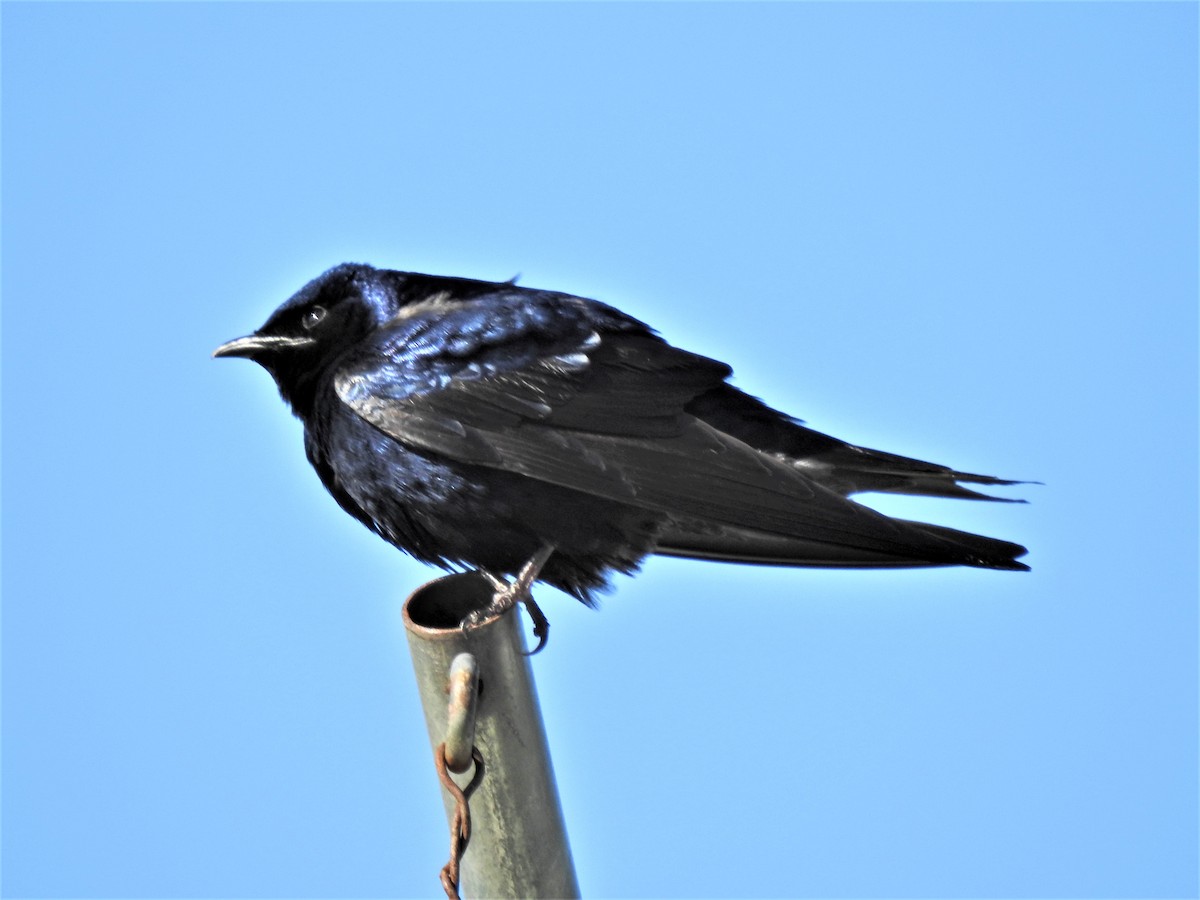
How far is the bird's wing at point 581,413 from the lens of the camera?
3.72m

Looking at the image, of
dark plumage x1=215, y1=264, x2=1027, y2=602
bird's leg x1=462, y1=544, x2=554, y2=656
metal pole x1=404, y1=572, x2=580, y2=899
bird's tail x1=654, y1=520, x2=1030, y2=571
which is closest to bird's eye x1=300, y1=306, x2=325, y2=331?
dark plumage x1=215, y1=264, x2=1027, y2=602

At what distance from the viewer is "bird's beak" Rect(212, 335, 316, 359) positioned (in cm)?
427

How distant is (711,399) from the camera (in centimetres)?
416

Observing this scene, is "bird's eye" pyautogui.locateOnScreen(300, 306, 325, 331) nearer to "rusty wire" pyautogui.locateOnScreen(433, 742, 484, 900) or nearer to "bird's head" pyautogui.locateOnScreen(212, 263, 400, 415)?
"bird's head" pyautogui.locateOnScreen(212, 263, 400, 415)

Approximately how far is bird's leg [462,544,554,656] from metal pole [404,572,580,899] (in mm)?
77

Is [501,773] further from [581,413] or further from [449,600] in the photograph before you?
[581,413]

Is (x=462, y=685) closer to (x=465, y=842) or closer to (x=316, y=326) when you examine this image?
(x=465, y=842)

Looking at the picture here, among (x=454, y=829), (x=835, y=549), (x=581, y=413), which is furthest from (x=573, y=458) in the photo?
(x=454, y=829)

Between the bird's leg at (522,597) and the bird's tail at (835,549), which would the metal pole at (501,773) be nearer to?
the bird's leg at (522,597)

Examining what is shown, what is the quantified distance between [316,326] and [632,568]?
1.14 m

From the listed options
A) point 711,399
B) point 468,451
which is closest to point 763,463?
point 711,399

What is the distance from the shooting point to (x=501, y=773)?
299cm

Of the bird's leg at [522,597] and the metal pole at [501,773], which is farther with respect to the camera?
the bird's leg at [522,597]

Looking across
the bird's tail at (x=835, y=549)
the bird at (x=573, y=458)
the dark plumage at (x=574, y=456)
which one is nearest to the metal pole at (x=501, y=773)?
Answer: the bird at (x=573, y=458)
